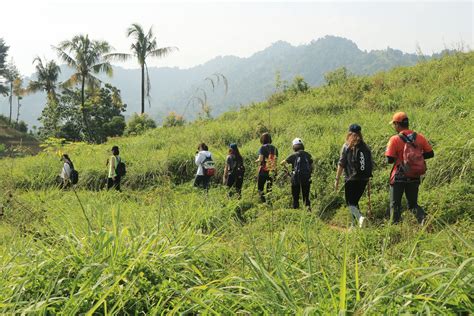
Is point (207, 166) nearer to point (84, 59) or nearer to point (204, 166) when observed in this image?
point (204, 166)

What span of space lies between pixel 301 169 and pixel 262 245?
350 cm

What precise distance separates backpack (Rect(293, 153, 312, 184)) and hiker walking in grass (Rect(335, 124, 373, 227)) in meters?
1.12

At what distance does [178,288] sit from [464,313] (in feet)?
5.58

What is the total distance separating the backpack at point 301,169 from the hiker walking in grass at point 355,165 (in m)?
1.12

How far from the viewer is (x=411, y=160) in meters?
5.04

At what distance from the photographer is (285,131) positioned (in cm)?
1215

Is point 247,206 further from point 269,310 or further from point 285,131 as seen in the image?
point 269,310

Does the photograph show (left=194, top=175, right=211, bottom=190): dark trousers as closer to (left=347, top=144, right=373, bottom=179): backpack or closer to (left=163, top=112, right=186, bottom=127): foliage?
(left=163, top=112, right=186, bottom=127): foliage

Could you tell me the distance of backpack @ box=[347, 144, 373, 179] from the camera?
552cm

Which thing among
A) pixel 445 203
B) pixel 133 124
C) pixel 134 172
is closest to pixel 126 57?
pixel 133 124

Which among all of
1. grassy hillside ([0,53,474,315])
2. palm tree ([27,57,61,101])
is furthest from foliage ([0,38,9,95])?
grassy hillside ([0,53,474,315])

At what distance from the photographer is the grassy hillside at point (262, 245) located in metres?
2.23

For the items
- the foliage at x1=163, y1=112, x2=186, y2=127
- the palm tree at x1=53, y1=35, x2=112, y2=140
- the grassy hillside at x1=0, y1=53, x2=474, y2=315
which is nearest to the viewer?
the grassy hillside at x1=0, y1=53, x2=474, y2=315

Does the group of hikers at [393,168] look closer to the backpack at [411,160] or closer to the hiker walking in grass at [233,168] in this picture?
the backpack at [411,160]
